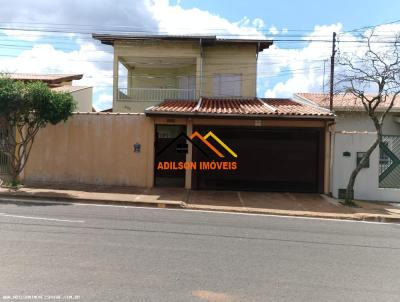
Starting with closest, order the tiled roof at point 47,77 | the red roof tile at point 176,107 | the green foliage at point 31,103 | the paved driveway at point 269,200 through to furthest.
→ the paved driveway at point 269,200 < the green foliage at point 31,103 < the red roof tile at point 176,107 < the tiled roof at point 47,77

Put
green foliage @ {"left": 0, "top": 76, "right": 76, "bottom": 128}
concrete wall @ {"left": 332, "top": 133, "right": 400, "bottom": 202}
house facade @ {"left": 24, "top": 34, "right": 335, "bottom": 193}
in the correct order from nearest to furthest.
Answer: green foliage @ {"left": 0, "top": 76, "right": 76, "bottom": 128} < concrete wall @ {"left": 332, "top": 133, "right": 400, "bottom": 202} < house facade @ {"left": 24, "top": 34, "right": 335, "bottom": 193}

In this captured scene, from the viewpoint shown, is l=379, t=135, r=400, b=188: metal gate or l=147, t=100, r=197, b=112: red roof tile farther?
l=147, t=100, r=197, b=112: red roof tile

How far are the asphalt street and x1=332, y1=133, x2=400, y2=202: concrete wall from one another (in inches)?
191

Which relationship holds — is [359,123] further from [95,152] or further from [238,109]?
[95,152]

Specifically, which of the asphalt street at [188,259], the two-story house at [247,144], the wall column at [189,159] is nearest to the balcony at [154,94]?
the two-story house at [247,144]

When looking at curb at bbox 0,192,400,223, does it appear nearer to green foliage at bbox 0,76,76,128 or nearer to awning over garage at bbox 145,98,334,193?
green foliage at bbox 0,76,76,128

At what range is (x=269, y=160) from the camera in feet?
52.0

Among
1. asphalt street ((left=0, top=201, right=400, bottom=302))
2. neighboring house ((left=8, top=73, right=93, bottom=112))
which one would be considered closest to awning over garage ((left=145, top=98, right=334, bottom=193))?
asphalt street ((left=0, top=201, right=400, bottom=302))

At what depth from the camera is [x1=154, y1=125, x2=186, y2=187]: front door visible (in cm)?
1638

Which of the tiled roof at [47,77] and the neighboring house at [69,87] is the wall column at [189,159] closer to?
the neighboring house at [69,87]

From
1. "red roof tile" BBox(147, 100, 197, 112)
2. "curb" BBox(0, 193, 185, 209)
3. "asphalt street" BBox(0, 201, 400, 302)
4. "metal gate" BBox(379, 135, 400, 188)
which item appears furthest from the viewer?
"red roof tile" BBox(147, 100, 197, 112)

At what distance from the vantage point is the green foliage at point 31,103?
528 inches

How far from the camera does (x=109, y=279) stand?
525cm

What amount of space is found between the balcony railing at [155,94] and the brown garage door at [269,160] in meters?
6.36
